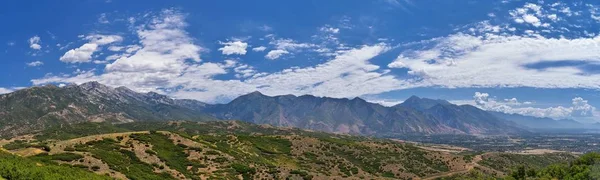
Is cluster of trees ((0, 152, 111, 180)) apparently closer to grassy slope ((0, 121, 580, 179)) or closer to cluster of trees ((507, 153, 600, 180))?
grassy slope ((0, 121, 580, 179))

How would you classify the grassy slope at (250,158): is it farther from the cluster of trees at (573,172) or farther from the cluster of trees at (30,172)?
the cluster of trees at (573,172)

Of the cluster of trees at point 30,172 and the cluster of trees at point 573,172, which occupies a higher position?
the cluster of trees at point 30,172

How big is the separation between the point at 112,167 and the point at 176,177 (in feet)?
40.5

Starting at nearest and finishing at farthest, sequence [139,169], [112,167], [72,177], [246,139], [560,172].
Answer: [72,177] → [112,167] → [139,169] → [560,172] → [246,139]

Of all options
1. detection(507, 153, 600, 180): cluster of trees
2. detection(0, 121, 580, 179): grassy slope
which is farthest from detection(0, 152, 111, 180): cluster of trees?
detection(507, 153, 600, 180): cluster of trees

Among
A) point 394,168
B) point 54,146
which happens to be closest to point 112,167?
point 54,146

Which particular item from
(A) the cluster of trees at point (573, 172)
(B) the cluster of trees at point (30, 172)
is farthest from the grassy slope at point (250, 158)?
(A) the cluster of trees at point (573, 172)

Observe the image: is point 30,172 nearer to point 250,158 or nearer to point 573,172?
point 250,158

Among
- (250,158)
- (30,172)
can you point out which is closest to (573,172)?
(250,158)

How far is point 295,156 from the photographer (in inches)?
6235

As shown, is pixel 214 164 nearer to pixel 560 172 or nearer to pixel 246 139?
pixel 246 139

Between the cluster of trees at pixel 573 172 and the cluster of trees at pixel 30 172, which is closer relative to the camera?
the cluster of trees at pixel 30 172

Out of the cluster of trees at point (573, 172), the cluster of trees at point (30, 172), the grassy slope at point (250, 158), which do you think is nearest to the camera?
the cluster of trees at point (30, 172)

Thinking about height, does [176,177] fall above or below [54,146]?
below
